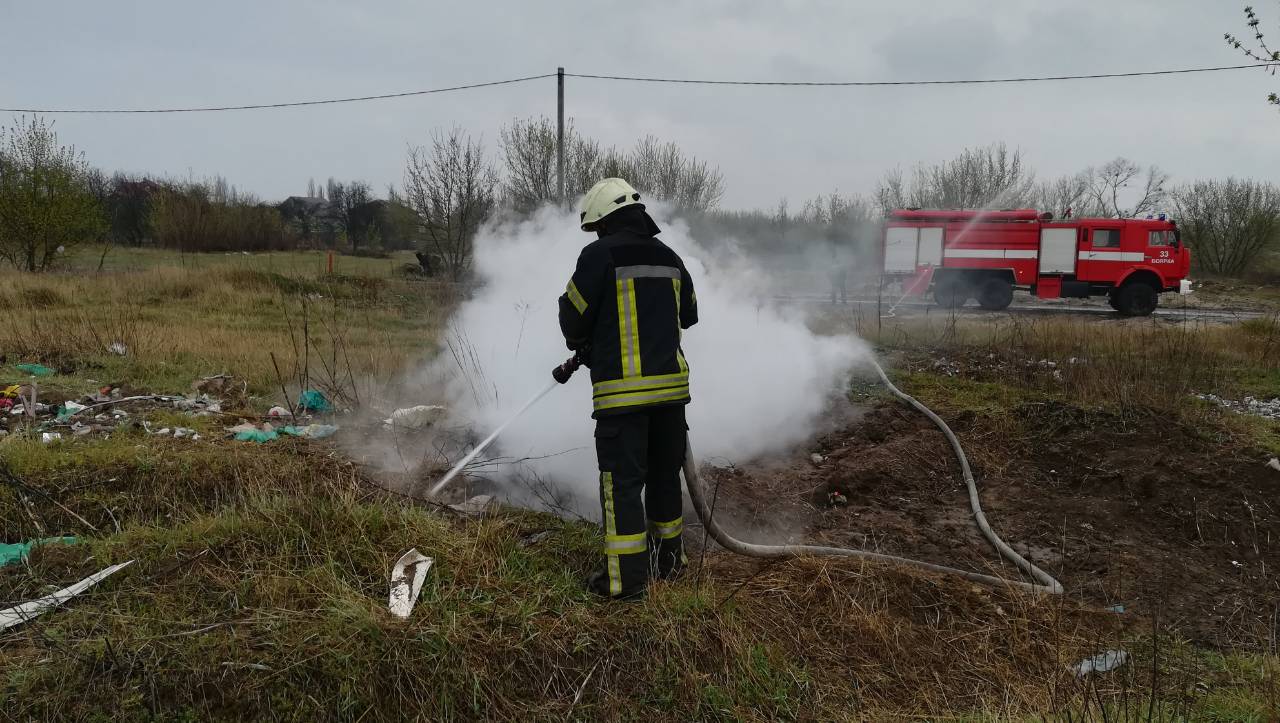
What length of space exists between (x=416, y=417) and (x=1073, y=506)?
4.51 meters

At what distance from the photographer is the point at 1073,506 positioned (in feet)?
15.8

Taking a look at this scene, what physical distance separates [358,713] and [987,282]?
59.0ft

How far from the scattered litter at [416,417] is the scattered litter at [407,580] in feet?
7.70

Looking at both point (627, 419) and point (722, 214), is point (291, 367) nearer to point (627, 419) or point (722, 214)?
point (627, 419)

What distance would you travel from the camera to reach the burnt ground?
3805mm

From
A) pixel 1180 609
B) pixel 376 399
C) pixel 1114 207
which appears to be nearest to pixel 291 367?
pixel 376 399

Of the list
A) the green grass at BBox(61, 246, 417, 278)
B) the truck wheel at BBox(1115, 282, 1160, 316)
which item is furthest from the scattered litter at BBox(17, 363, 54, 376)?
the truck wheel at BBox(1115, 282, 1160, 316)

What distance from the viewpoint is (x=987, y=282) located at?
17.7 meters

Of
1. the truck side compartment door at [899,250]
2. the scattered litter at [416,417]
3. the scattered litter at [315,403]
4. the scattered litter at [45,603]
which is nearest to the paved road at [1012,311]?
the truck side compartment door at [899,250]

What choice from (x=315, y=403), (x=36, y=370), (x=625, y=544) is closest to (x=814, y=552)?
(x=625, y=544)

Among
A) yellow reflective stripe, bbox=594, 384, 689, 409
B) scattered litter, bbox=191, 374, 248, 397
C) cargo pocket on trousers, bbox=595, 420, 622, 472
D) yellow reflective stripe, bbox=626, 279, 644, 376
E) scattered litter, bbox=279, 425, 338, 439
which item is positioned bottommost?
scattered litter, bbox=279, 425, 338, 439

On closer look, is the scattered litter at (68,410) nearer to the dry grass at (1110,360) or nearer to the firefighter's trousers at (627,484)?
the firefighter's trousers at (627,484)

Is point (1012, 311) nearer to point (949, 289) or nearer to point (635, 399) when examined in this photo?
point (949, 289)

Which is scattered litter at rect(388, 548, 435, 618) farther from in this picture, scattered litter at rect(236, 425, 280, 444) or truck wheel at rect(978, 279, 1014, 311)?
truck wheel at rect(978, 279, 1014, 311)
